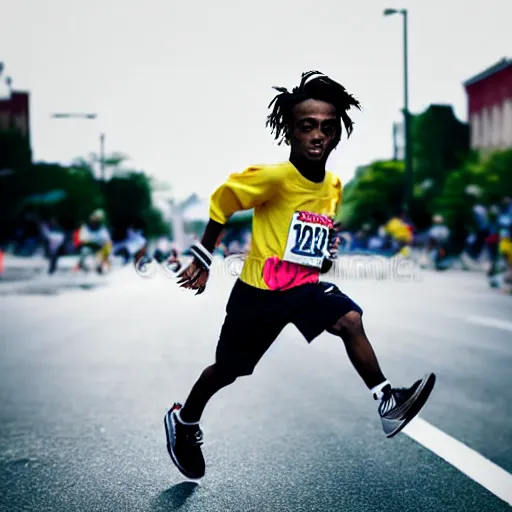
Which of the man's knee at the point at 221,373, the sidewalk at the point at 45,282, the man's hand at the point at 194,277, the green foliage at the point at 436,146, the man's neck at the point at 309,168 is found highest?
the green foliage at the point at 436,146

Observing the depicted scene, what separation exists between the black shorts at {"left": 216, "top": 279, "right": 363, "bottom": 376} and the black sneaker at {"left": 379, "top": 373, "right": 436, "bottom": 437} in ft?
1.04

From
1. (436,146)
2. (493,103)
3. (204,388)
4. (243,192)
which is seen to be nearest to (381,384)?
(204,388)

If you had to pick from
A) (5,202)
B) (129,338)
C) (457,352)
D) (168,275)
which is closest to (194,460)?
(168,275)

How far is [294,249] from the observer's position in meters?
2.51

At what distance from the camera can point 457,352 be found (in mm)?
9031

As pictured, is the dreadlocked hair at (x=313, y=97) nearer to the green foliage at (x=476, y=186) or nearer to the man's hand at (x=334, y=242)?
the man's hand at (x=334, y=242)

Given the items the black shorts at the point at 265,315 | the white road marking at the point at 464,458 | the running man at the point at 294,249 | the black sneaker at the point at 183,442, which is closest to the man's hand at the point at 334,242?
the running man at the point at 294,249

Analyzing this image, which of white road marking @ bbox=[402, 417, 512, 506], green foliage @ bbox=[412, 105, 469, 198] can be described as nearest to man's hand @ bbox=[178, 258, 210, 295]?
white road marking @ bbox=[402, 417, 512, 506]

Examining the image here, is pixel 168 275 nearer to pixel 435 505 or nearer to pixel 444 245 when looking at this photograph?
pixel 435 505

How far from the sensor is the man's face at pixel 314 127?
7.62 feet

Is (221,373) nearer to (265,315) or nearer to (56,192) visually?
(265,315)

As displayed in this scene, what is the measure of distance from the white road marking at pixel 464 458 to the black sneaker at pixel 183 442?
150 cm

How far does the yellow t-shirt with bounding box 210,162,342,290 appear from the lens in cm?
249

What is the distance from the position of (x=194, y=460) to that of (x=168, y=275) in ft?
4.87
